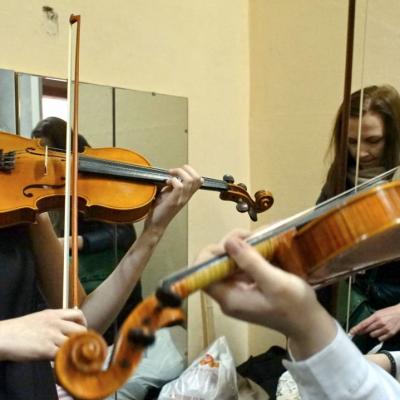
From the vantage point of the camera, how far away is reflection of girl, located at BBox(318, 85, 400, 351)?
1167 mm

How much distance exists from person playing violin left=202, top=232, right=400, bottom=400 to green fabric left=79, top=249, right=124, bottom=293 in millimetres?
926

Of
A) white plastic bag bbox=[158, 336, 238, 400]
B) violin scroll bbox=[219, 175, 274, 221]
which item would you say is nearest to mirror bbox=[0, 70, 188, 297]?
white plastic bag bbox=[158, 336, 238, 400]

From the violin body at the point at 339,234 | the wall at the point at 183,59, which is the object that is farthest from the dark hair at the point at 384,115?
the violin body at the point at 339,234

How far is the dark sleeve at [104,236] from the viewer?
4.26 feet

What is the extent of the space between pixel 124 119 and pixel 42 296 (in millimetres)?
712

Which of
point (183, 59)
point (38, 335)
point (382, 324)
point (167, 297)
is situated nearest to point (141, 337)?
point (167, 297)

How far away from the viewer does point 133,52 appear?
4.80ft

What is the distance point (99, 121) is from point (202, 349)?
2.81 feet

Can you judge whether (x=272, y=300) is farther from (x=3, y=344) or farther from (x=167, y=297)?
(x=3, y=344)

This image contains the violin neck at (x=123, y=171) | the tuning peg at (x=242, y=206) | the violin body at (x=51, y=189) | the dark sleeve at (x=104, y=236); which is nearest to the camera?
the violin body at (x=51, y=189)

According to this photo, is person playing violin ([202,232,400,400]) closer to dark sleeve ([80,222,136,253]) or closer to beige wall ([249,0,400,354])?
dark sleeve ([80,222,136,253])

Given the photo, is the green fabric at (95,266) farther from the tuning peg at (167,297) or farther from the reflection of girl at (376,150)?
the tuning peg at (167,297)

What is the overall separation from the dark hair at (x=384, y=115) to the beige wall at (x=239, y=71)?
13 centimetres

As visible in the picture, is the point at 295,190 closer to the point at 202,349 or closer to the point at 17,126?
the point at 202,349
